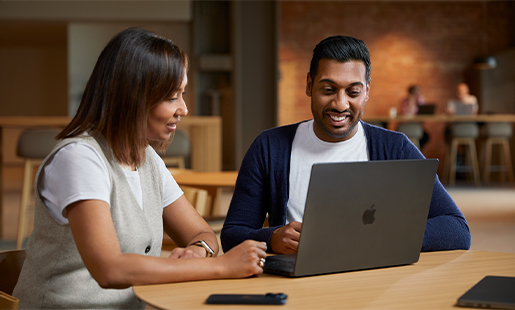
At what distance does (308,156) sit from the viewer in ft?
5.22

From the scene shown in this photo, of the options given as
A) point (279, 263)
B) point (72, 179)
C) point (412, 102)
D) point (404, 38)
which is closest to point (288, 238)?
point (279, 263)

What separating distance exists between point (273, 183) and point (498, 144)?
8529mm

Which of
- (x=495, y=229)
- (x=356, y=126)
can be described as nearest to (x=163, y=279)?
(x=356, y=126)

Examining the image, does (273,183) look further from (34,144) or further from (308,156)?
(34,144)

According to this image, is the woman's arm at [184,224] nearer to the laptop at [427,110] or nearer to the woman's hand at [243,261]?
the woman's hand at [243,261]

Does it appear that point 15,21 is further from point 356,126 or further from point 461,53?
point 356,126

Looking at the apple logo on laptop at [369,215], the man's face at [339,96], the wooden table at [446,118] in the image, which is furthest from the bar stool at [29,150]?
the wooden table at [446,118]

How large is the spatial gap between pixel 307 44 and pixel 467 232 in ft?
28.5

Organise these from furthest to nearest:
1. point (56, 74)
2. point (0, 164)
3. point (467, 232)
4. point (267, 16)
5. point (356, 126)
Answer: point (56, 74)
point (267, 16)
point (0, 164)
point (356, 126)
point (467, 232)

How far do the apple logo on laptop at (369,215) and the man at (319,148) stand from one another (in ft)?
1.50

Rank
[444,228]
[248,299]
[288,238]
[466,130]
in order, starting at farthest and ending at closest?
1. [466,130]
2. [444,228]
3. [288,238]
4. [248,299]

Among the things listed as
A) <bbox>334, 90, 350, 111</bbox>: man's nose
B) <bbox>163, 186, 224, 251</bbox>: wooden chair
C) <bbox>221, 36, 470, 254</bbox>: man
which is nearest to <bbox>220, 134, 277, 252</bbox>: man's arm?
<bbox>221, 36, 470, 254</bbox>: man

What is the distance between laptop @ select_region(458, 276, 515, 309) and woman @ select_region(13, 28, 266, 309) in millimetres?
389

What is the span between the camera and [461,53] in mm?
9820
